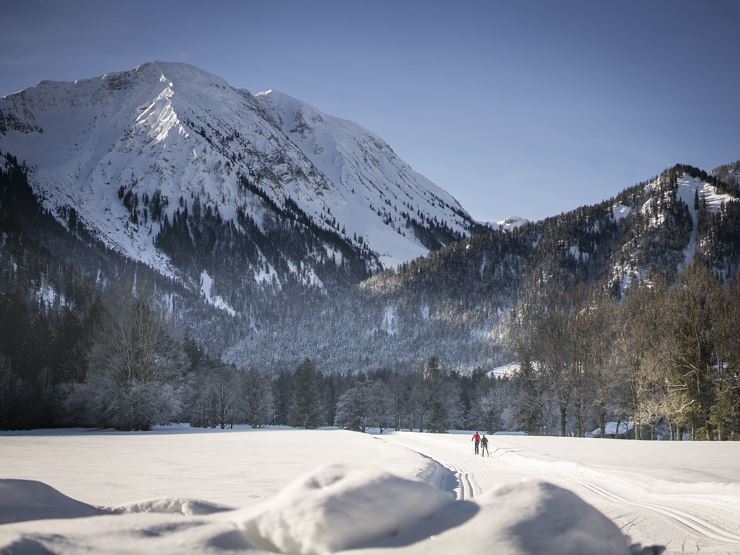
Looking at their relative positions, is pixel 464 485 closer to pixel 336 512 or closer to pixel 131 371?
pixel 336 512

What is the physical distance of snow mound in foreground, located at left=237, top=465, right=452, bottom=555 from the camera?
3.99m

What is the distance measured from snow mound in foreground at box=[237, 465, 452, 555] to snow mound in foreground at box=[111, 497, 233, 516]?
4.87 feet

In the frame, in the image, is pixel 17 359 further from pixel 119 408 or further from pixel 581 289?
pixel 581 289

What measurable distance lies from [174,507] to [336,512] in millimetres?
2777

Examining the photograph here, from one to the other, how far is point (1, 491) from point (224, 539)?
10.6ft

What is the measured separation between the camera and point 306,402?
92125 mm

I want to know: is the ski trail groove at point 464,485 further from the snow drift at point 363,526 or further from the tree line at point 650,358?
the tree line at point 650,358

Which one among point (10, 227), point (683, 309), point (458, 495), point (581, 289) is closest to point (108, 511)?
point (458, 495)

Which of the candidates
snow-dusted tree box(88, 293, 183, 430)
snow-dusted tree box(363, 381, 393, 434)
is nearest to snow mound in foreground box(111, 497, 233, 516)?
snow-dusted tree box(88, 293, 183, 430)

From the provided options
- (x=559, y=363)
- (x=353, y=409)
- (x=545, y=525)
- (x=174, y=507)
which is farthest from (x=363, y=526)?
(x=353, y=409)

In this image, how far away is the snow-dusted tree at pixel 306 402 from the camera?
92000 millimetres

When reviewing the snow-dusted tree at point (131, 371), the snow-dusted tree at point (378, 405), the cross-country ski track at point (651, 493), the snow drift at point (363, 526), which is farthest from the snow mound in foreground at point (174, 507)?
the snow-dusted tree at point (378, 405)

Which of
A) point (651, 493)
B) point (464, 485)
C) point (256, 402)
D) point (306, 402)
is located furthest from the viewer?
point (306, 402)

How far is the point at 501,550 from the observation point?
366 centimetres
